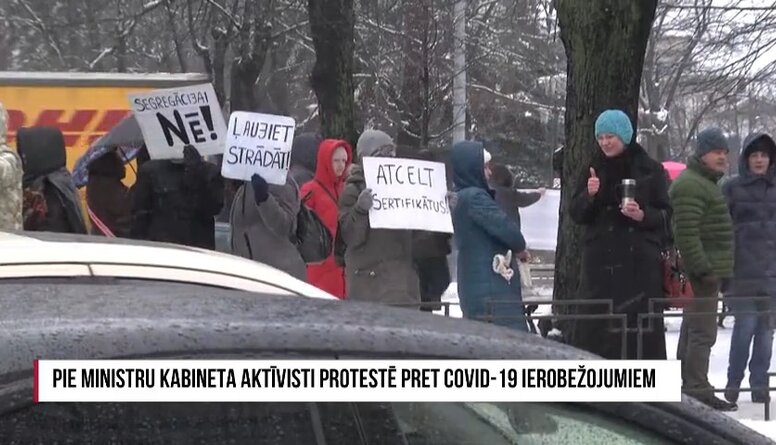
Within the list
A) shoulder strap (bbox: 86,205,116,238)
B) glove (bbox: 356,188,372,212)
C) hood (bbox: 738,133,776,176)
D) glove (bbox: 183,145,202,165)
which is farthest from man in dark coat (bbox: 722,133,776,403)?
shoulder strap (bbox: 86,205,116,238)

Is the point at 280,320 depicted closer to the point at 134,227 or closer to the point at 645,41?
the point at 134,227

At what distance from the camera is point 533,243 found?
1383 cm

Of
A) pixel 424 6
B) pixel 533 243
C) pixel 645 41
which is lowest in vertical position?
pixel 533 243

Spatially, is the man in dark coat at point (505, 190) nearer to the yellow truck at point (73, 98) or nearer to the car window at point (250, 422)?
the yellow truck at point (73, 98)

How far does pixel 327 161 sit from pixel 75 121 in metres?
5.74

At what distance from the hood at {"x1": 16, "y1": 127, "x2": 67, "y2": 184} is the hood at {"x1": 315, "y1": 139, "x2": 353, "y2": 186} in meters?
1.58

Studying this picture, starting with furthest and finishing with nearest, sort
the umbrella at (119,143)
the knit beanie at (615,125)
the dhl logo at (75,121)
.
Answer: the dhl logo at (75,121) < the umbrella at (119,143) < the knit beanie at (615,125)

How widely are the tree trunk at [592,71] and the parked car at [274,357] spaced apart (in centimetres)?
612

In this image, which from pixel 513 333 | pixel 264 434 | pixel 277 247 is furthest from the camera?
pixel 277 247

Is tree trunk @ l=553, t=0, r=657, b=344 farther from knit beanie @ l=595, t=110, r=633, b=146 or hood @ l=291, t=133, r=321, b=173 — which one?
hood @ l=291, t=133, r=321, b=173

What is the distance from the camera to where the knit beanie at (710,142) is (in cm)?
724

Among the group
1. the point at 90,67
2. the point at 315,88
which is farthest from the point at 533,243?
the point at 90,67

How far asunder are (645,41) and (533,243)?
5680 mm

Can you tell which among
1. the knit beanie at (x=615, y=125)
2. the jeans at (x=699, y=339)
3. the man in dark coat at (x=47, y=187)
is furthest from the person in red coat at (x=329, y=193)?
the jeans at (x=699, y=339)
